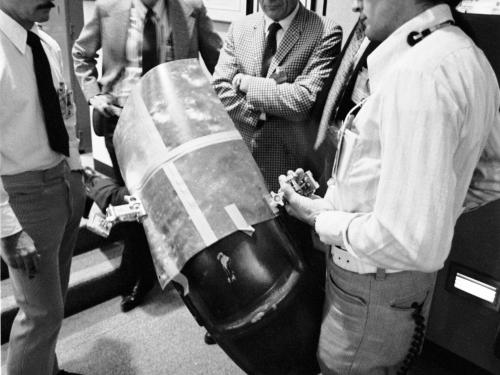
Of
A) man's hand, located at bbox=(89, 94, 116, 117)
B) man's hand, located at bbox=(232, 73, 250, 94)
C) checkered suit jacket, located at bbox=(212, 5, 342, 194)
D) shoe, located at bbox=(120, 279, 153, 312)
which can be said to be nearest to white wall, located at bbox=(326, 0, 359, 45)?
checkered suit jacket, located at bbox=(212, 5, 342, 194)

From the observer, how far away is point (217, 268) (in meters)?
0.90

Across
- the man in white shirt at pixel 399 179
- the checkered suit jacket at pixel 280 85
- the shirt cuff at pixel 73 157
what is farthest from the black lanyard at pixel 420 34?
the shirt cuff at pixel 73 157

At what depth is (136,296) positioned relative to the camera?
239cm

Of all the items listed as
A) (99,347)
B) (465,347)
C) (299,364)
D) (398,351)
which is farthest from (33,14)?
(465,347)

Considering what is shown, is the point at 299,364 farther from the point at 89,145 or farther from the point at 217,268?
the point at 89,145

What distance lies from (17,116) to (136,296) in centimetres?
134

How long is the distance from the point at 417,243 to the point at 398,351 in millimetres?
371

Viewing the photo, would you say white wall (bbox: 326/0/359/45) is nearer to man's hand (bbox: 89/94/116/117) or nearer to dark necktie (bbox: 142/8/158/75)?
dark necktie (bbox: 142/8/158/75)

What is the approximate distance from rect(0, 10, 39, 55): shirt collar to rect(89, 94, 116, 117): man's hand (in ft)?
1.85

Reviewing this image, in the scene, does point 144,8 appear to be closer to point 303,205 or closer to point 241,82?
point 241,82

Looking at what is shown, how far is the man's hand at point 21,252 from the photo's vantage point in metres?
1.24

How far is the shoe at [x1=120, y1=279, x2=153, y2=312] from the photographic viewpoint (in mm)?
2359

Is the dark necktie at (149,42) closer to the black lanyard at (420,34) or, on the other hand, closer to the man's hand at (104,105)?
the man's hand at (104,105)

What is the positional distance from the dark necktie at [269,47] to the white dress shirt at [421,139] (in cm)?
99
